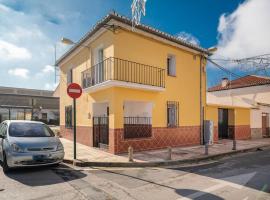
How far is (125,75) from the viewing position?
10977 mm

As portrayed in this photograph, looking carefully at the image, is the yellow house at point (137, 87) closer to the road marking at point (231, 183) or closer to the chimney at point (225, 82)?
the road marking at point (231, 183)

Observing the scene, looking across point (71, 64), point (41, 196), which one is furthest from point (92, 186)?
point (71, 64)

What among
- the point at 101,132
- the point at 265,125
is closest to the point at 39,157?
the point at 101,132

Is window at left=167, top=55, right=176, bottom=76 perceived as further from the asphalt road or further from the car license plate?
the car license plate

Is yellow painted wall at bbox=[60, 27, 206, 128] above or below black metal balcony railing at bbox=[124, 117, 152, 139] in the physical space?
above

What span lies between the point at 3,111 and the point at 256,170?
2560 cm

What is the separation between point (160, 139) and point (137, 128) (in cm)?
145

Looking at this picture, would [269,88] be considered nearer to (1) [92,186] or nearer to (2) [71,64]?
(2) [71,64]

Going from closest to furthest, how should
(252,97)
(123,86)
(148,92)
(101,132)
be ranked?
(123,86)
(148,92)
(101,132)
(252,97)

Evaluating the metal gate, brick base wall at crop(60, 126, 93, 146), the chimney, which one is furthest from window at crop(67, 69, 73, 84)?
the chimney

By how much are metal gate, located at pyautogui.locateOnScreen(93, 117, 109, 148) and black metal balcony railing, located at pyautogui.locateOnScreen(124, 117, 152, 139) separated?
1.01 metres

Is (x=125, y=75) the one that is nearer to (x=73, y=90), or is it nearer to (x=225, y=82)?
(x=73, y=90)

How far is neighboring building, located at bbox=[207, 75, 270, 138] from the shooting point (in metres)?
19.5

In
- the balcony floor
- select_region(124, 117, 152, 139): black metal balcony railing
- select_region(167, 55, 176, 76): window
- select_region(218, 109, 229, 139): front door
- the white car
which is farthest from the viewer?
select_region(218, 109, 229, 139): front door
